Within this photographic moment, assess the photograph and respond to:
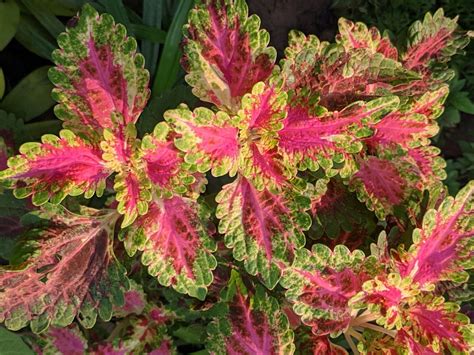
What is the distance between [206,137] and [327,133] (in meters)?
0.21

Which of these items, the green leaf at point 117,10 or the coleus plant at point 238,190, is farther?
the green leaf at point 117,10

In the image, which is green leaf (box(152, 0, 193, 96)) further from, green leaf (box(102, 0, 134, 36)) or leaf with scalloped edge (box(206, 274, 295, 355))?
leaf with scalloped edge (box(206, 274, 295, 355))

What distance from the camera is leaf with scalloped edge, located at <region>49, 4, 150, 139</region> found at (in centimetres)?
109

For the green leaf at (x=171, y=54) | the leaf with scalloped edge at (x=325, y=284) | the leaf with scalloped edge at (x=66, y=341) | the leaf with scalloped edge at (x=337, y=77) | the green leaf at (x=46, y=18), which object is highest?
the green leaf at (x=46, y=18)

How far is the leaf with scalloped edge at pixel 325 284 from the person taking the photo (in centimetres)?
112

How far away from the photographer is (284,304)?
1331 millimetres

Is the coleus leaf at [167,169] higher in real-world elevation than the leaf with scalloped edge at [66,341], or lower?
higher

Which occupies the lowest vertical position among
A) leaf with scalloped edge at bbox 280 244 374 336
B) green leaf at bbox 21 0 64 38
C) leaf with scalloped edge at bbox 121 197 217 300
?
leaf with scalloped edge at bbox 280 244 374 336

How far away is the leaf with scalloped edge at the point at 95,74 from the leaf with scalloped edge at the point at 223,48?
0.36 ft

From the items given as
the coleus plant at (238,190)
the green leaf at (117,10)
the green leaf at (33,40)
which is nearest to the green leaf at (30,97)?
the green leaf at (33,40)

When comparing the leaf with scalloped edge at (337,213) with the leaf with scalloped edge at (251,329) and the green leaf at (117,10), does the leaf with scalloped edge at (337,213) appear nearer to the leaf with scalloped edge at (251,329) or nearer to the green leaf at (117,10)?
the leaf with scalloped edge at (251,329)

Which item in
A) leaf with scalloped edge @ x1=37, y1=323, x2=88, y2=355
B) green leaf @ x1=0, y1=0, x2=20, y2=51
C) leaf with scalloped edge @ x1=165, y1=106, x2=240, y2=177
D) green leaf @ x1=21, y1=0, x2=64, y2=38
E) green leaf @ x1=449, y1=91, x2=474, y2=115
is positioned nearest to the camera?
leaf with scalloped edge @ x1=165, y1=106, x2=240, y2=177

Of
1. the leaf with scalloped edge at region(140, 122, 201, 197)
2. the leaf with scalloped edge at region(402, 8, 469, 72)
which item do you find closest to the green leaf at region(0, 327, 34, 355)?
the leaf with scalloped edge at region(140, 122, 201, 197)

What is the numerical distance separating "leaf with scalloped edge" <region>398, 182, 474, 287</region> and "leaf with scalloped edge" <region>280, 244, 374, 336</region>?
0.30ft
